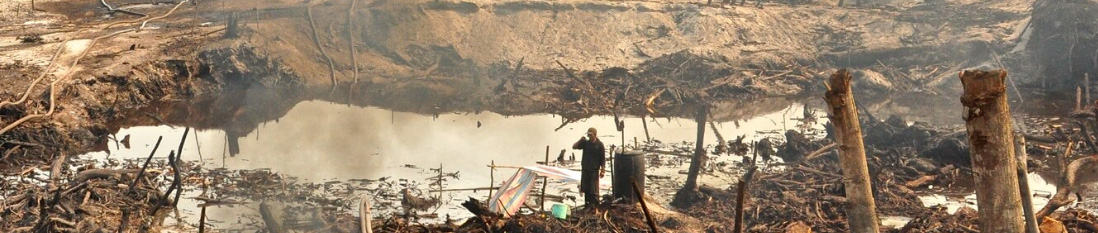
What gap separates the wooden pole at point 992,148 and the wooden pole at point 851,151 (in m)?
0.70

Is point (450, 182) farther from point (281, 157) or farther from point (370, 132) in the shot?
point (370, 132)

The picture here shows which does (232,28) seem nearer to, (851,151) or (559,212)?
(559,212)

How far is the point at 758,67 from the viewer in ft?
86.0

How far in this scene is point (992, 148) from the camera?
19.4 ft

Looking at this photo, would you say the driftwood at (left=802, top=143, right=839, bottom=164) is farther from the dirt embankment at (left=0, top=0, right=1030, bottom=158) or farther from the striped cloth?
the dirt embankment at (left=0, top=0, right=1030, bottom=158)

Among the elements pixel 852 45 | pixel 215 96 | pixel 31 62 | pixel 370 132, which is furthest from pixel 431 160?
pixel 852 45

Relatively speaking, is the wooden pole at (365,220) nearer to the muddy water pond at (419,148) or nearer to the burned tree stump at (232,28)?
the muddy water pond at (419,148)

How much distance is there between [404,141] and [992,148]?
13.5m

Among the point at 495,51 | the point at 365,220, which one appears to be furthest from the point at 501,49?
the point at 365,220

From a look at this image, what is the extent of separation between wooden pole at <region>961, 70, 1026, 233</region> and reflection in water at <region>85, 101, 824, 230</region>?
8.16 meters

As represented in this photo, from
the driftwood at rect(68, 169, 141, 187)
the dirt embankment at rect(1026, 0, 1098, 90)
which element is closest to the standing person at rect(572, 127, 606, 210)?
the driftwood at rect(68, 169, 141, 187)

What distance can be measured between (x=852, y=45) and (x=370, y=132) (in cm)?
1232

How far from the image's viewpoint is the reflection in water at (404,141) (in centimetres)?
1595

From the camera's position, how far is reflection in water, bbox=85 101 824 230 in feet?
52.3
